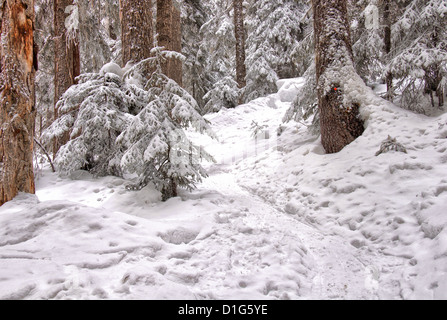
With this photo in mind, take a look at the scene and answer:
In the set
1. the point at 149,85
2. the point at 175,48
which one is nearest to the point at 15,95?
the point at 149,85

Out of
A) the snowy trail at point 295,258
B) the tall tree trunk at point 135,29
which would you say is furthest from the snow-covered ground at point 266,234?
the tall tree trunk at point 135,29

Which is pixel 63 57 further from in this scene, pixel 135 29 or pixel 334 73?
pixel 334 73

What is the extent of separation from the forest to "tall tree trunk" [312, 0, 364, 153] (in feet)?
0.09

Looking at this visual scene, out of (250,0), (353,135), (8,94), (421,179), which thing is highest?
(250,0)

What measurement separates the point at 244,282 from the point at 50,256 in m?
2.13

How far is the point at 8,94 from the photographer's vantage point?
4.36m

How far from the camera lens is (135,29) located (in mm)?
6742

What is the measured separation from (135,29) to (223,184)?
14.2ft

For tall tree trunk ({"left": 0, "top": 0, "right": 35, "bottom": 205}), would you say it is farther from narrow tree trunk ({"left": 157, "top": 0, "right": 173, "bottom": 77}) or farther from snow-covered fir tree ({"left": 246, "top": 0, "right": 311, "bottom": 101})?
snow-covered fir tree ({"left": 246, "top": 0, "right": 311, "bottom": 101})

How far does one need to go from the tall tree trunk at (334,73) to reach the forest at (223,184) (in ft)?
0.09

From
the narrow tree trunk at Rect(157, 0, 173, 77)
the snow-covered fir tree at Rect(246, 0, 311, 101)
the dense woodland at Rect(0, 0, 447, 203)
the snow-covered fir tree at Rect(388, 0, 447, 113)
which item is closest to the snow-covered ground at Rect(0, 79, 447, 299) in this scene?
the dense woodland at Rect(0, 0, 447, 203)

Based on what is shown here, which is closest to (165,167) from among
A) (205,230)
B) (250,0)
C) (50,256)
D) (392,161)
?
(205,230)

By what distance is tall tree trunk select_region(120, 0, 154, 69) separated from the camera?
22.1 feet
